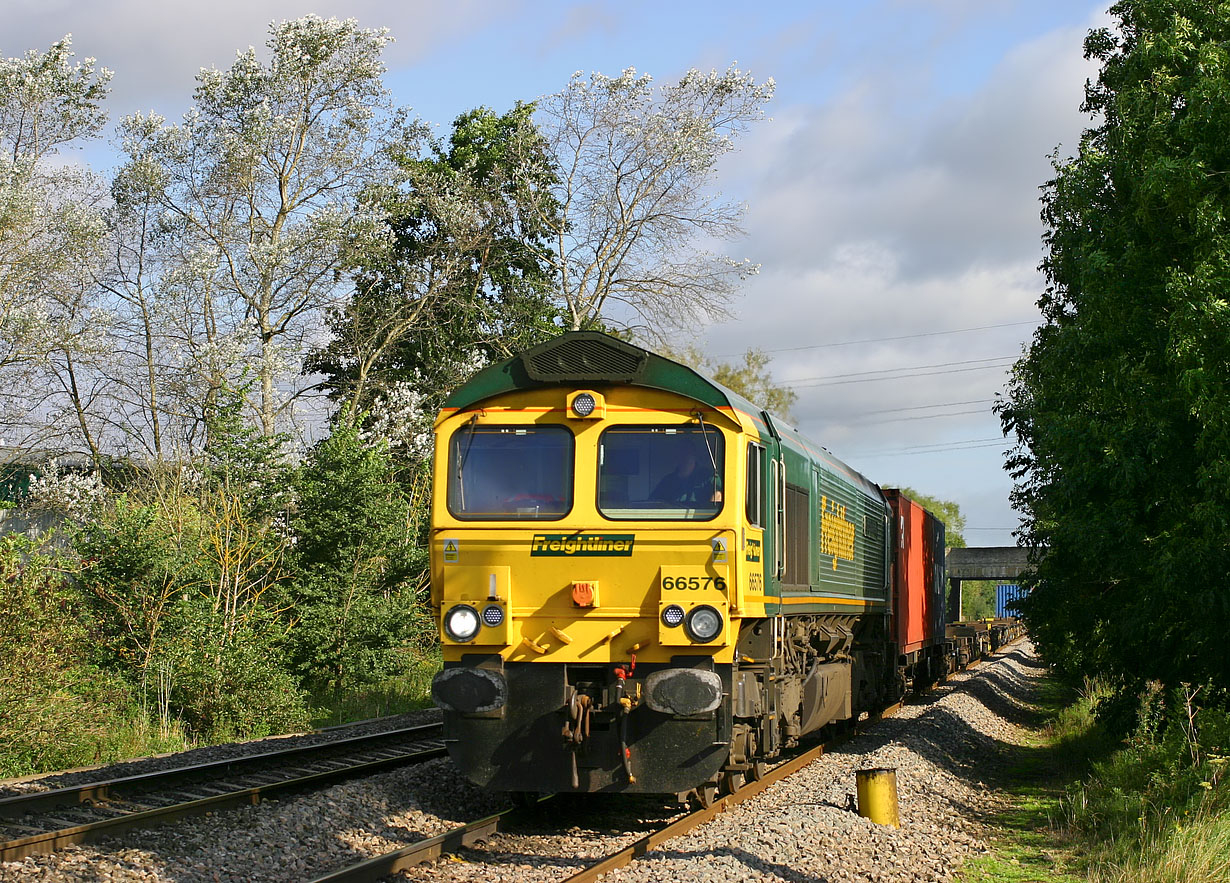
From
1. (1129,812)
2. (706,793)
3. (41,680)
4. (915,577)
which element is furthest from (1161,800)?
(41,680)

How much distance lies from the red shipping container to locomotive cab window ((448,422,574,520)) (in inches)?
413

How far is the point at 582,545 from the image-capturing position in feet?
30.9

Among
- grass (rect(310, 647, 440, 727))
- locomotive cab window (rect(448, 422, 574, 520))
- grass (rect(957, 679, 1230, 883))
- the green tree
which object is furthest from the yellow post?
the green tree

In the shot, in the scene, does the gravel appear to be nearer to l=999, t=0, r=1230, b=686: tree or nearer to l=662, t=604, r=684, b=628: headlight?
l=662, t=604, r=684, b=628: headlight

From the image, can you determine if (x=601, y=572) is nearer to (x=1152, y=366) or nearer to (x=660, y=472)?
(x=660, y=472)

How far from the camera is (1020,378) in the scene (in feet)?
69.3

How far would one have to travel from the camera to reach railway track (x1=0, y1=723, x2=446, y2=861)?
28.1 feet

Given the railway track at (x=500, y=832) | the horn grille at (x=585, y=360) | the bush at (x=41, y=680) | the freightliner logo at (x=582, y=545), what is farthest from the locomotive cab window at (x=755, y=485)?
the bush at (x=41, y=680)

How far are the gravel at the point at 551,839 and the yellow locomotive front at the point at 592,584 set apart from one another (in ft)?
2.18

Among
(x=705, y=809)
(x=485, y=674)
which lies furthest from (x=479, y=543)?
(x=705, y=809)

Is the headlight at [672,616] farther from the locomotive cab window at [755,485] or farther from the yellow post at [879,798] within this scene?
the yellow post at [879,798]

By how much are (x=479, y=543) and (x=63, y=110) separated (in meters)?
24.0

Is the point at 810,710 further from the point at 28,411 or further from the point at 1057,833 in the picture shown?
the point at 28,411

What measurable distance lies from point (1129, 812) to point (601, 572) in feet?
16.9
